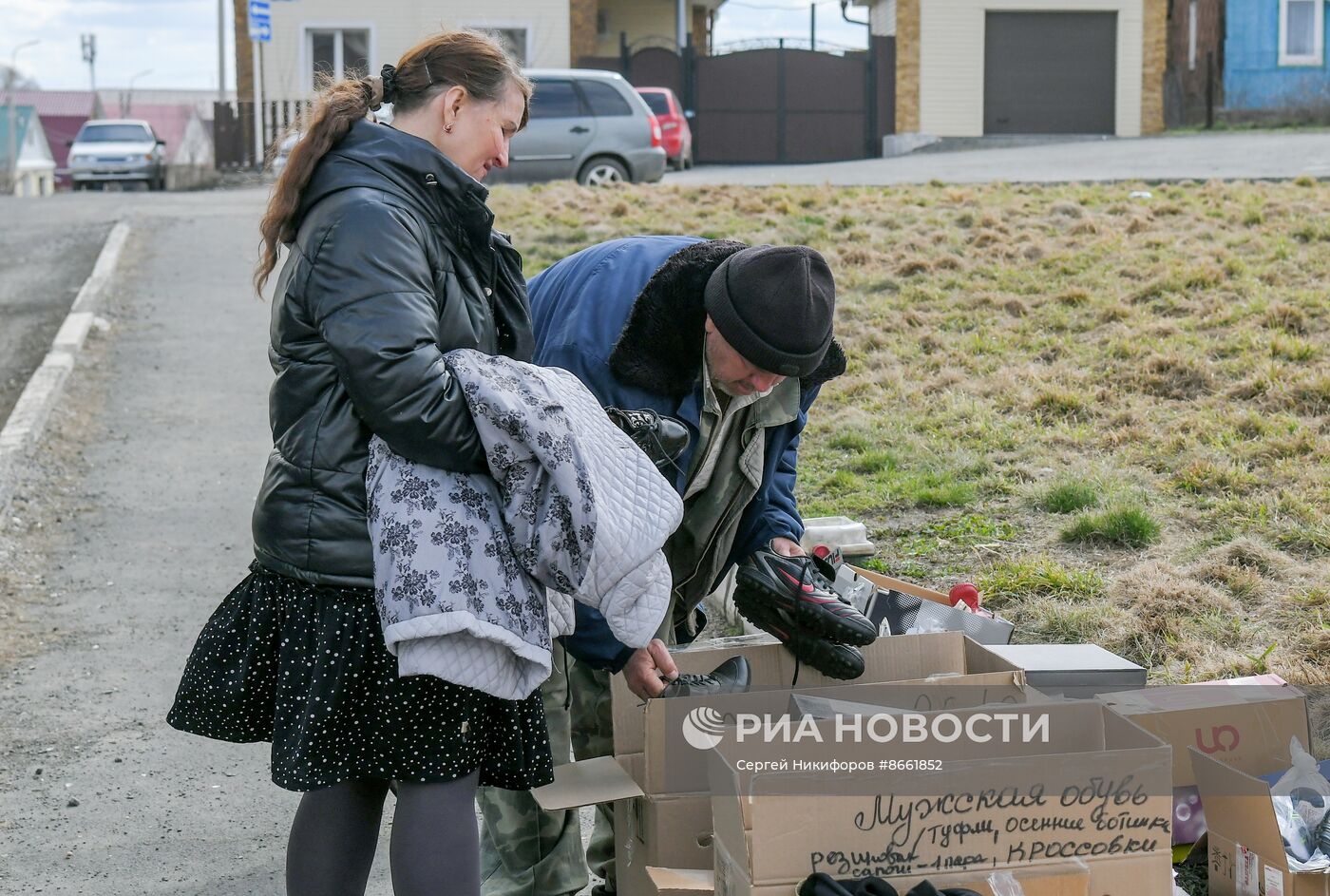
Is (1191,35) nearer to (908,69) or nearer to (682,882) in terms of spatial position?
(908,69)

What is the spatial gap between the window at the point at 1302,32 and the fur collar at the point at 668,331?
973 inches

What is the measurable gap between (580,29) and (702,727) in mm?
23962

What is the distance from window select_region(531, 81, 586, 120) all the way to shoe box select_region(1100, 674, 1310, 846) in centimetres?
1408

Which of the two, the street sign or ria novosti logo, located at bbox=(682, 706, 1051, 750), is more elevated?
the street sign

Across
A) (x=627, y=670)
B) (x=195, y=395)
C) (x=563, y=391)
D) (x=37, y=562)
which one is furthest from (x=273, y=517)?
(x=195, y=395)

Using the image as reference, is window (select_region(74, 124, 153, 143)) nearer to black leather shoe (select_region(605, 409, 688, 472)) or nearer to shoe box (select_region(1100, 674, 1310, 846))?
black leather shoe (select_region(605, 409, 688, 472))

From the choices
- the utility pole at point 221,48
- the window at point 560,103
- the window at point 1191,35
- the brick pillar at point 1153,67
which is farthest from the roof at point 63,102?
the window at point 560,103

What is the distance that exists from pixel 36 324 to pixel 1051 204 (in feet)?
25.2

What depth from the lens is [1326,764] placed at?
2729 mm

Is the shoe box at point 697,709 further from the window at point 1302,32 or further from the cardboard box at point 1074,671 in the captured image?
the window at point 1302,32

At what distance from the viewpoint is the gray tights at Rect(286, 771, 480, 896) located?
2172 mm

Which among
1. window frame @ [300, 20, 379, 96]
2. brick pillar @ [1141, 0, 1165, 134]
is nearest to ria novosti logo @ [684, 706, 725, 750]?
window frame @ [300, 20, 379, 96]

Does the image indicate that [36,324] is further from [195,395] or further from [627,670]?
[627,670]

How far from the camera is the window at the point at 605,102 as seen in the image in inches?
631
